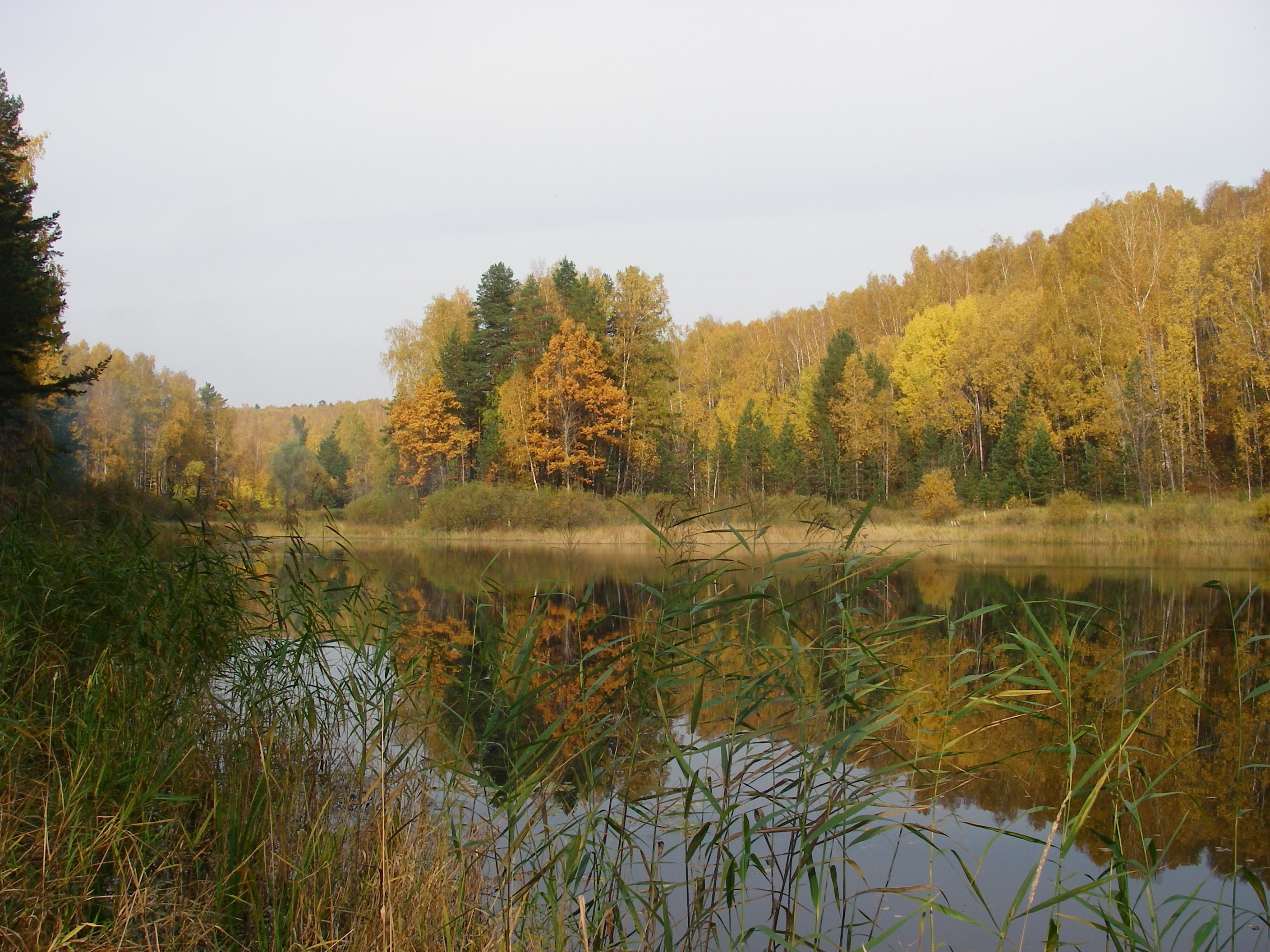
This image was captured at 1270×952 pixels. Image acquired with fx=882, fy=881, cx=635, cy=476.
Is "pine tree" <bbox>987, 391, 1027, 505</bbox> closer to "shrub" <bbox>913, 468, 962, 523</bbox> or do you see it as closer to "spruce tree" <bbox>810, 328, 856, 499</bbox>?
"shrub" <bbox>913, 468, 962, 523</bbox>

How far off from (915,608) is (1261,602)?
266 inches

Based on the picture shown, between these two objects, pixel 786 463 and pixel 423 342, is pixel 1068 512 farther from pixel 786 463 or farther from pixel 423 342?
pixel 423 342

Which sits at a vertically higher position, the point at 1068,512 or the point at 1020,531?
the point at 1068,512

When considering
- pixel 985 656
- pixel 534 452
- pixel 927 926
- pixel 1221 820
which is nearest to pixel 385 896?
pixel 927 926

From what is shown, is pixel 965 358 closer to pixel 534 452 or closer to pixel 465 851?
pixel 534 452

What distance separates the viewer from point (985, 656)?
1032 cm

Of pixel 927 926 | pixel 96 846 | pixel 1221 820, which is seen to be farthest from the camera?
pixel 1221 820

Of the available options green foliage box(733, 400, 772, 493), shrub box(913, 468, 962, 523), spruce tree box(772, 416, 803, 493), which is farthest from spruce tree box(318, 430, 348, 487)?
shrub box(913, 468, 962, 523)

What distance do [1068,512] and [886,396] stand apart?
1239cm

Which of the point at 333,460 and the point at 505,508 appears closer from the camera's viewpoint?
the point at 505,508

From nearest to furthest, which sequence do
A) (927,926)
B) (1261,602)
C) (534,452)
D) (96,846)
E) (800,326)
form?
(96,846), (927,926), (1261,602), (534,452), (800,326)

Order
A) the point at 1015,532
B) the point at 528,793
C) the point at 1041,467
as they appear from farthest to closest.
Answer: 1. the point at 1041,467
2. the point at 1015,532
3. the point at 528,793

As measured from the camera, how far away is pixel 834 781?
3178 millimetres

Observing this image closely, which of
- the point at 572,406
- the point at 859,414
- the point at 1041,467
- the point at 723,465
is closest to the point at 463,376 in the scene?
the point at 572,406
